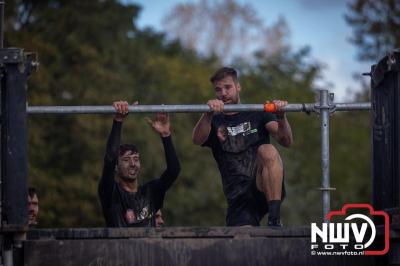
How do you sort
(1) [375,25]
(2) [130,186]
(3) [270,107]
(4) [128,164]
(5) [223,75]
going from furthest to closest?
(1) [375,25] → (4) [128,164] → (2) [130,186] → (5) [223,75] → (3) [270,107]

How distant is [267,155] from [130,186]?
154cm

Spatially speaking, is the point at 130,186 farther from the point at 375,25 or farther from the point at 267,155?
the point at 375,25

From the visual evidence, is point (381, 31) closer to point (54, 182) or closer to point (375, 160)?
point (54, 182)

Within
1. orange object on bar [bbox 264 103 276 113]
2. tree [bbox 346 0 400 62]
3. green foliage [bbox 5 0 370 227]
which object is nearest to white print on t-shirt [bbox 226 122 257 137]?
orange object on bar [bbox 264 103 276 113]

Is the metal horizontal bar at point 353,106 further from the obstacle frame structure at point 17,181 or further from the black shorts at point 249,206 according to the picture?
the obstacle frame structure at point 17,181

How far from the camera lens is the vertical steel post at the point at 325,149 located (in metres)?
8.18

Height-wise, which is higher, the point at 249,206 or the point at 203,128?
the point at 203,128

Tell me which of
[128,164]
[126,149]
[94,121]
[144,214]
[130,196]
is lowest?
[144,214]

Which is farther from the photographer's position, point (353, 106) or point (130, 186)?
point (130, 186)

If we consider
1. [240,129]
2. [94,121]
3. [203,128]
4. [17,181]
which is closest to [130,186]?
[203,128]

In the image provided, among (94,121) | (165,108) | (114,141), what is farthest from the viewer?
(94,121)

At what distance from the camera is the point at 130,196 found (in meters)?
10.0

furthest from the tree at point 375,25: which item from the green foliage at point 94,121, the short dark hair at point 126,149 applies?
the short dark hair at point 126,149

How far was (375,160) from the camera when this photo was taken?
8.00m
